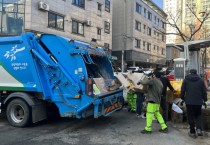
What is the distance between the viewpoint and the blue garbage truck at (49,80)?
23.6ft

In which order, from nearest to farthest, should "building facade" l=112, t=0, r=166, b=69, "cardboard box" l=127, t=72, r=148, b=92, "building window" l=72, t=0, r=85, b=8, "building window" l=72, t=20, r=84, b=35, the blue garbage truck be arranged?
the blue garbage truck
"cardboard box" l=127, t=72, r=148, b=92
"building window" l=72, t=20, r=84, b=35
"building window" l=72, t=0, r=85, b=8
"building facade" l=112, t=0, r=166, b=69

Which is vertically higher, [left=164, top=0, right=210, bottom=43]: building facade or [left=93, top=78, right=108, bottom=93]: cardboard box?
[left=164, top=0, right=210, bottom=43]: building facade

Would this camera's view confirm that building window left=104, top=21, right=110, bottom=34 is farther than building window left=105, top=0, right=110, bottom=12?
No

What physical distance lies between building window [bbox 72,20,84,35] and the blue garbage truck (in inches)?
823

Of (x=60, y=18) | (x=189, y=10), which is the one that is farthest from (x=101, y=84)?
(x=189, y=10)

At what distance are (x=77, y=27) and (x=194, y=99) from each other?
2360 cm

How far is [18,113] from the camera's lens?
8.04 meters

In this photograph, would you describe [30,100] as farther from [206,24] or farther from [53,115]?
[206,24]

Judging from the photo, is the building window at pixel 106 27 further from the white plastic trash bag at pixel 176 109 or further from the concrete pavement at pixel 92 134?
the white plastic trash bag at pixel 176 109

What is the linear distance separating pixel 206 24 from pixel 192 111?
104ft

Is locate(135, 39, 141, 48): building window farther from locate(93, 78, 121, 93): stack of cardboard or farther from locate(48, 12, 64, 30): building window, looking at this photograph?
locate(93, 78, 121, 93): stack of cardboard

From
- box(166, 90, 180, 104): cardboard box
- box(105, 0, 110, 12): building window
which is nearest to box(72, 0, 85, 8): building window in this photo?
box(105, 0, 110, 12): building window

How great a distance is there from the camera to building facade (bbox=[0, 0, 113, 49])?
2278cm

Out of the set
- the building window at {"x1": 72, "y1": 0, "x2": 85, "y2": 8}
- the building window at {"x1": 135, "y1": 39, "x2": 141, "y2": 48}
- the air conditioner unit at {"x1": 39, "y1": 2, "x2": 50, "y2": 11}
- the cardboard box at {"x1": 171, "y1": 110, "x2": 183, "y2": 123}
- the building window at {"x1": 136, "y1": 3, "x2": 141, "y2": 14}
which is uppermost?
the building window at {"x1": 136, "y1": 3, "x2": 141, "y2": 14}
